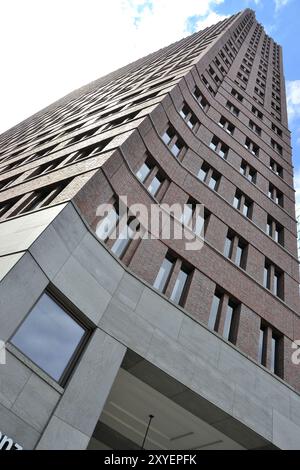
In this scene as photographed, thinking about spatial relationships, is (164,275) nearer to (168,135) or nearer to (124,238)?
(124,238)

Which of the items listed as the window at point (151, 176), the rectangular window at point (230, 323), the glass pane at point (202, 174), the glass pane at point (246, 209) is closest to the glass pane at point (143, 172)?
the window at point (151, 176)

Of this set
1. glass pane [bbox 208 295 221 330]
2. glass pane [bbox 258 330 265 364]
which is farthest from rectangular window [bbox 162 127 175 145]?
glass pane [bbox 258 330 265 364]

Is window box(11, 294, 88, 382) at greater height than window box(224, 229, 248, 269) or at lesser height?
lesser

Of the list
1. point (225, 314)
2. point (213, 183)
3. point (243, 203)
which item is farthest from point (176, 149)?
point (225, 314)

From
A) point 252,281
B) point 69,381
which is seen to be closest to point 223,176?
point 252,281

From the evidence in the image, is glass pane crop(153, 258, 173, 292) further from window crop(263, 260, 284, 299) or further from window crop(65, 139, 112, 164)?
window crop(65, 139, 112, 164)

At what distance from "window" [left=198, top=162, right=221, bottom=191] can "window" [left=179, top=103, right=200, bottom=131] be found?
9.56ft

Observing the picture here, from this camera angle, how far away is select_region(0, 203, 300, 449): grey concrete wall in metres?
8.51

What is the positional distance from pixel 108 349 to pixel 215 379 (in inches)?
149

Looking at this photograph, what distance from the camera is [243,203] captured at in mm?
20234

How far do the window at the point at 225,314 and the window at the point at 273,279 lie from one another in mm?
3015

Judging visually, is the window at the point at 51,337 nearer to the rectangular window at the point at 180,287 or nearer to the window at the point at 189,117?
the rectangular window at the point at 180,287

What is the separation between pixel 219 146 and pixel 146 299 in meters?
13.2
